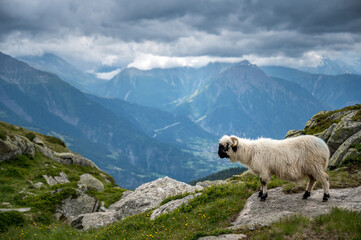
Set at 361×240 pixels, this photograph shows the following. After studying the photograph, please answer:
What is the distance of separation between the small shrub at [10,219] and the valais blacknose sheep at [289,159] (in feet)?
55.1

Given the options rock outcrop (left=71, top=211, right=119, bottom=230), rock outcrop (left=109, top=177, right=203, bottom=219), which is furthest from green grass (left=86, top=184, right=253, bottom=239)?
rock outcrop (left=109, top=177, right=203, bottom=219)

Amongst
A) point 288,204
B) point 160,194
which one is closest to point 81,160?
point 160,194

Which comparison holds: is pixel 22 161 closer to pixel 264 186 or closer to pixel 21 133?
pixel 21 133

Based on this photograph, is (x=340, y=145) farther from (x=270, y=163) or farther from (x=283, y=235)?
(x=283, y=235)

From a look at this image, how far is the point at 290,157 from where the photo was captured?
13633 mm

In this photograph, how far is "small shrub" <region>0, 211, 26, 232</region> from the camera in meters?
18.2

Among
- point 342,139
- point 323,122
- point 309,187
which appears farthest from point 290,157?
Result: point 323,122

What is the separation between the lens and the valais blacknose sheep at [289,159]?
518 inches

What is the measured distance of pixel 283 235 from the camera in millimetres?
9172

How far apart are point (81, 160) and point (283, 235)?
158 ft

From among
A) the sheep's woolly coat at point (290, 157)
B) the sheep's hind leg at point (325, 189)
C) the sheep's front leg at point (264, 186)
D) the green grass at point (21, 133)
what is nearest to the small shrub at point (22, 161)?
the green grass at point (21, 133)

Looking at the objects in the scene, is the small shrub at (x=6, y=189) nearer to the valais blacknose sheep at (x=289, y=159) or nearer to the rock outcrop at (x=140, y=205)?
the rock outcrop at (x=140, y=205)

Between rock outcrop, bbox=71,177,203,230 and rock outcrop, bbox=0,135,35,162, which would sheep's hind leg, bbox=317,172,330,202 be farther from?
rock outcrop, bbox=0,135,35,162

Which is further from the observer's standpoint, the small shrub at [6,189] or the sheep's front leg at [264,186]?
the small shrub at [6,189]
